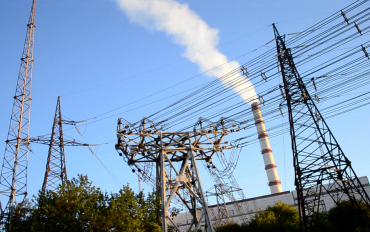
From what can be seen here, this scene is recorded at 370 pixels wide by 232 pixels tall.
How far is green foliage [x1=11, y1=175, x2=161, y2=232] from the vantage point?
25375 millimetres

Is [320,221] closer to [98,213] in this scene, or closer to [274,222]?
[274,222]

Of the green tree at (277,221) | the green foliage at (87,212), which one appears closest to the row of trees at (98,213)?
the green foliage at (87,212)

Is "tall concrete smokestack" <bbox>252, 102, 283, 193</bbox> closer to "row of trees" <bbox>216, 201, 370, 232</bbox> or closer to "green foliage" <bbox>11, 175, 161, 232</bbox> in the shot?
"row of trees" <bbox>216, 201, 370, 232</bbox>

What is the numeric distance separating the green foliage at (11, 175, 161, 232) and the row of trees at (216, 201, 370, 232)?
1383cm

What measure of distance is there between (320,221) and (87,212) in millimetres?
22730

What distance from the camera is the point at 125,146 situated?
28.8m

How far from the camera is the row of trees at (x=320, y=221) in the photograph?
979 inches

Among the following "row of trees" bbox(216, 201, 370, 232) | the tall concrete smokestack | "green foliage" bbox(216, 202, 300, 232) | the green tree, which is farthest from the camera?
the tall concrete smokestack

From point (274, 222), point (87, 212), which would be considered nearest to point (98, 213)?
point (87, 212)

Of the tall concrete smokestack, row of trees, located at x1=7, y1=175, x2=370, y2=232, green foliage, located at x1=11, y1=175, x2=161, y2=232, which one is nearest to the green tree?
row of trees, located at x1=7, y1=175, x2=370, y2=232

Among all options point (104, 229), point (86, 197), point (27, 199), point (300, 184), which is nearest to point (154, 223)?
point (104, 229)

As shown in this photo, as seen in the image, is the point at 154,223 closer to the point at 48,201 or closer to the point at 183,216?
the point at 48,201

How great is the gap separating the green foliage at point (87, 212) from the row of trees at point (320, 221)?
1383 centimetres

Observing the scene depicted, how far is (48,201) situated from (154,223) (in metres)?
9.40
